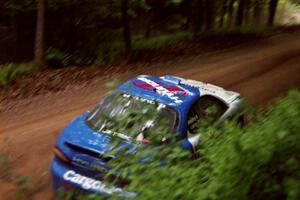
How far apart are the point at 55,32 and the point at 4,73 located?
39.8 feet

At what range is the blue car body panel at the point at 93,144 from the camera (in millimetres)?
5766

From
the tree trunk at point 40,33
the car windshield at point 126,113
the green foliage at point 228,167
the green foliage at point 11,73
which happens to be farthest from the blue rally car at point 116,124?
the tree trunk at point 40,33

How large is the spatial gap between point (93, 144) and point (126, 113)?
648mm

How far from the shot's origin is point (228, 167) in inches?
163

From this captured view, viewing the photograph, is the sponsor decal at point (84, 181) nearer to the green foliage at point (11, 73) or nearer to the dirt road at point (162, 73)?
the dirt road at point (162, 73)

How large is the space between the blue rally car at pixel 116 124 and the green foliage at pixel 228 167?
1.39 feet

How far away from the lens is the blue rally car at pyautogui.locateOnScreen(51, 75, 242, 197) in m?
5.76

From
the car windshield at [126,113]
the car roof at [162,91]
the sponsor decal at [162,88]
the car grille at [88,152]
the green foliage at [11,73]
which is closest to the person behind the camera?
the car windshield at [126,113]

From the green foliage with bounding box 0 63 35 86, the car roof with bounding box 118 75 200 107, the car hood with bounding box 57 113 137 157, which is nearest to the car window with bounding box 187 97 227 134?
the car roof with bounding box 118 75 200 107

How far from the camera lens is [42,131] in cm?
989

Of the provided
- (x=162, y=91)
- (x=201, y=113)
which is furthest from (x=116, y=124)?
(x=201, y=113)

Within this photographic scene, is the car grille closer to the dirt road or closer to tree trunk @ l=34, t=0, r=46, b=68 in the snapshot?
the dirt road

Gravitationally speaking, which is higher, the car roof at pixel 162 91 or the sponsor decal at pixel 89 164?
the car roof at pixel 162 91

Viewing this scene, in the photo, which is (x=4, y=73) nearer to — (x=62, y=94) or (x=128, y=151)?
(x=62, y=94)
